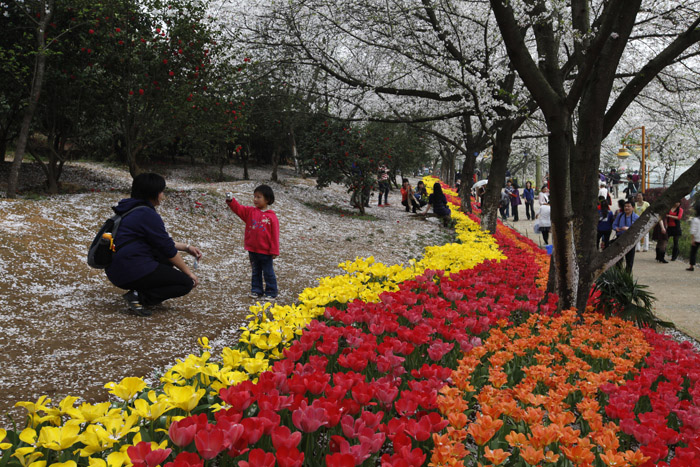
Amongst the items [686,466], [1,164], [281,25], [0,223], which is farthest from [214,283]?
[1,164]

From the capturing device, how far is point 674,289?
8.65 metres

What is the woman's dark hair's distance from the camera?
15.5ft

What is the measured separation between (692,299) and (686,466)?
294 inches

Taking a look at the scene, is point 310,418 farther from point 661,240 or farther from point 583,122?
point 661,240

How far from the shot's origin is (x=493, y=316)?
3.80 m

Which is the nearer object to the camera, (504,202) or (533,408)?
(533,408)

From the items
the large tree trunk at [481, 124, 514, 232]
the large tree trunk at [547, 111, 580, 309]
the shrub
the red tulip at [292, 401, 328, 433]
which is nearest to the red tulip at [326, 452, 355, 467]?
the red tulip at [292, 401, 328, 433]

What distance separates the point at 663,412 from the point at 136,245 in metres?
4.31

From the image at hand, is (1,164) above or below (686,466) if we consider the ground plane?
above

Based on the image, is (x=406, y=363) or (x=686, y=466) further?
(x=406, y=363)

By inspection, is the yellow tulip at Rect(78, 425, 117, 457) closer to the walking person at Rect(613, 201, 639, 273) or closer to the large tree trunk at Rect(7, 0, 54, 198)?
the large tree trunk at Rect(7, 0, 54, 198)

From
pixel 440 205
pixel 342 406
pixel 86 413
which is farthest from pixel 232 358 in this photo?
pixel 440 205

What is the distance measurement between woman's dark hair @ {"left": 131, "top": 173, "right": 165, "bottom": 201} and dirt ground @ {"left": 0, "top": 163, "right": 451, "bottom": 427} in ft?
3.79

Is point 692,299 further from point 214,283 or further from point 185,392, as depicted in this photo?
point 185,392
